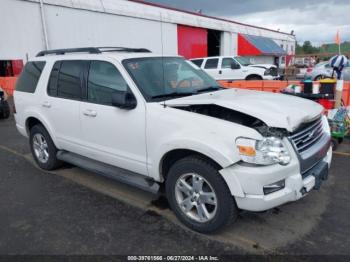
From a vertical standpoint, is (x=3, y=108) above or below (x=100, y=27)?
below

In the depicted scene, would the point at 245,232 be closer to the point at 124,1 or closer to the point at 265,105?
the point at 265,105

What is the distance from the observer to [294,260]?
9.54 feet

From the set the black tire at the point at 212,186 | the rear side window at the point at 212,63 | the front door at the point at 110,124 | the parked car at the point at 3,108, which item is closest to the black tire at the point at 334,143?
the black tire at the point at 212,186

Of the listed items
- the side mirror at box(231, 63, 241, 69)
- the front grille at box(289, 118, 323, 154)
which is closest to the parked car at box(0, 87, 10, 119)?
the front grille at box(289, 118, 323, 154)

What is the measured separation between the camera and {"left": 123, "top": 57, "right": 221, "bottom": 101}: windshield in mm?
3764

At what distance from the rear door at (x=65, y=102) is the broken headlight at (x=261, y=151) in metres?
2.44

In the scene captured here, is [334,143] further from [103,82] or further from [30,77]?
[30,77]

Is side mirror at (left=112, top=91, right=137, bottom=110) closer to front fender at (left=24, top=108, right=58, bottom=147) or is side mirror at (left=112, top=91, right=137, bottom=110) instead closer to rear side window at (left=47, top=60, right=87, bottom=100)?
rear side window at (left=47, top=60, right=87, bottom=100)

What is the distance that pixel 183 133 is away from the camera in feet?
10.5

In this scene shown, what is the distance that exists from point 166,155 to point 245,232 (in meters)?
1.16

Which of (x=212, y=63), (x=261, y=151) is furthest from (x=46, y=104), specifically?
(x=212, y=63)

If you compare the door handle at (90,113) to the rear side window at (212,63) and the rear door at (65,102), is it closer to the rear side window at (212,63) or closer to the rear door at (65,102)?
the rear door at (65,102)

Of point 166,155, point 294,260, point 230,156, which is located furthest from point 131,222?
point 294,260

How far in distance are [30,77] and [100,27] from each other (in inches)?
623
